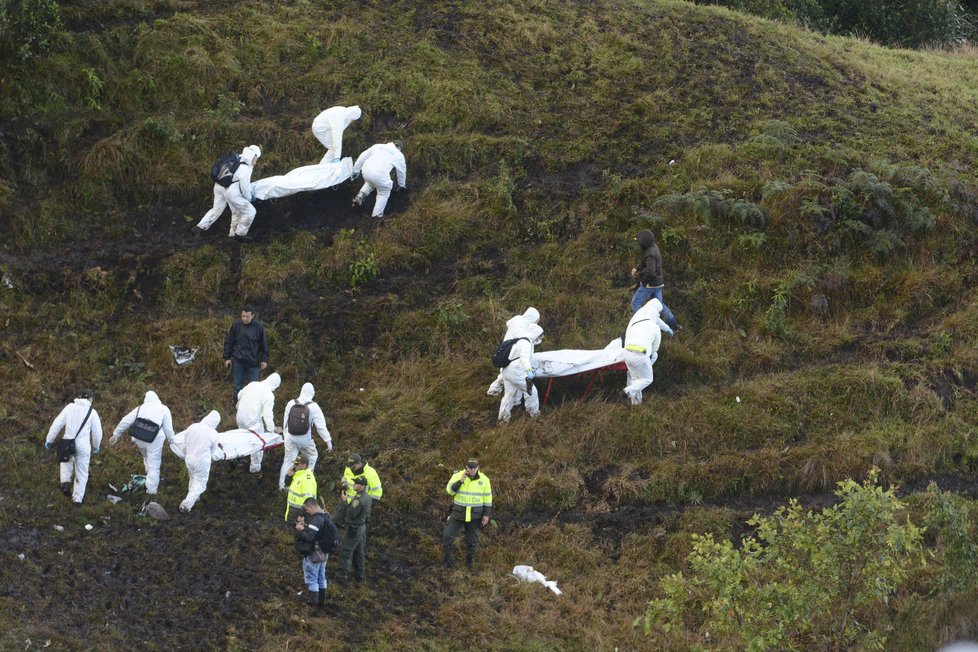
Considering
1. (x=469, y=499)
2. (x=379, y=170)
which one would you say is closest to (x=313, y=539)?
(x=469, y=499)

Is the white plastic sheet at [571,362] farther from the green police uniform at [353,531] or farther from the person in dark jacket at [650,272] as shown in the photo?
the green police uniform at [353,531]

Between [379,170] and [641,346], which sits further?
[379,170]

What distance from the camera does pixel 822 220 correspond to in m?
20.2

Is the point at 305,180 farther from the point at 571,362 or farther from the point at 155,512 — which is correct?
the point at 155,512

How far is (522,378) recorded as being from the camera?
16.8 meters

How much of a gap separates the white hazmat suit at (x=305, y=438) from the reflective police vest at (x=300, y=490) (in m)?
1.50

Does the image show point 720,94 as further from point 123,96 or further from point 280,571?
point 280,571

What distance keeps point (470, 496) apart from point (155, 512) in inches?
161

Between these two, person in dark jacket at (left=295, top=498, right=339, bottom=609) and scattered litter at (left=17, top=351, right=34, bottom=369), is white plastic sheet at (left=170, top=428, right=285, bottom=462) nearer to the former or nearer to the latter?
person in dark jacket at (left=295, top=498, right=339, bottom=609)

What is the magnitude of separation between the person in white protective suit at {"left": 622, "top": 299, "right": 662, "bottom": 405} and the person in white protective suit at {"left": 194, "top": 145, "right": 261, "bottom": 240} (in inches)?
275

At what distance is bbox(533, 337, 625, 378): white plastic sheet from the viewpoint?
17.2m

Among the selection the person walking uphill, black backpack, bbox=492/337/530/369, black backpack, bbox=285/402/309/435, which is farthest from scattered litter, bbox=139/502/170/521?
black backpack, bbox=492/337/530/369

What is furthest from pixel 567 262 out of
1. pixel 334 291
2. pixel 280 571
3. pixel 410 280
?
pixel 280 571

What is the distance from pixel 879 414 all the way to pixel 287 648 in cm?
960
